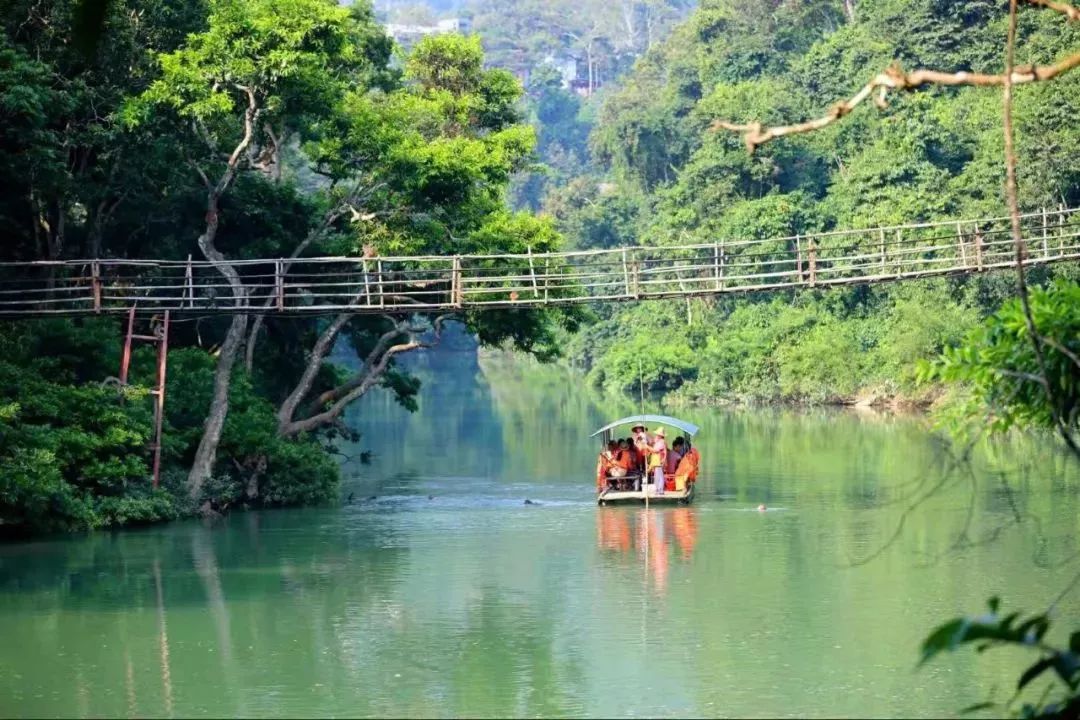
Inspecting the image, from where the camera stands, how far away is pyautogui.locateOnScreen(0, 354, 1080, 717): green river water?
1224 centimetres

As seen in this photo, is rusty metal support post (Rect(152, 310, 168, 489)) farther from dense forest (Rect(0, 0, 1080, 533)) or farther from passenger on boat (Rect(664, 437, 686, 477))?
passenger on boat (Rect(664, 437, 686, 477))

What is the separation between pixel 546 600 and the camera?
51.8ft

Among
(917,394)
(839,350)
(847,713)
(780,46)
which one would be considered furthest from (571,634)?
(780,46)

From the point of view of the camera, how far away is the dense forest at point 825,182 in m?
39.4

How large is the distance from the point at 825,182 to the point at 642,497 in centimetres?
2997

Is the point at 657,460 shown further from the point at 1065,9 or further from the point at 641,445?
the point at 1065,9

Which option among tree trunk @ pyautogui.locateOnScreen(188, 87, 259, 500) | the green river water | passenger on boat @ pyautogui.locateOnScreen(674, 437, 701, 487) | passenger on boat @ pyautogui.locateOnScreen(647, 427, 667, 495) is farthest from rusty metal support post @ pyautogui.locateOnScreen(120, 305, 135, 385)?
passenger on boat @ pyautogui.locateOnScreen(674, 437, 701, 487)

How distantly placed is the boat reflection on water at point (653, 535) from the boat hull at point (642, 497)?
22 cm

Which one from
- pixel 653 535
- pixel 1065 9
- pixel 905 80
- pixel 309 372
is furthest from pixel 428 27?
pixel 905 80

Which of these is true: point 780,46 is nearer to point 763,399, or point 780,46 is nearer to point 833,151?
point 833,151

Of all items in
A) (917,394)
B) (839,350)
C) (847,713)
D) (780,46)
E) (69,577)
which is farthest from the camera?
(780,46)

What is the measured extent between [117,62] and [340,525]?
6078mm

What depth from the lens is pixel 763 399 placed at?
43688 mm

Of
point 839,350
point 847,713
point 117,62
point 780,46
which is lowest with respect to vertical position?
point 847,713
